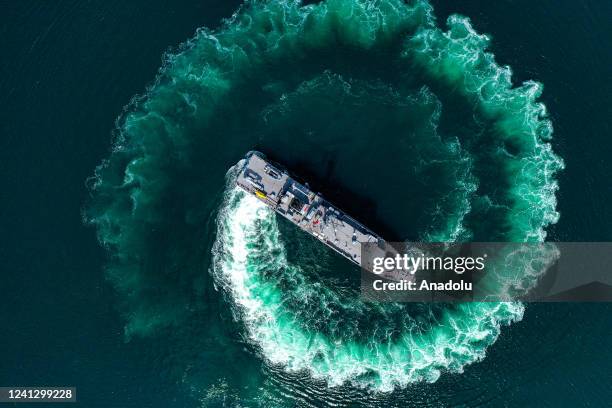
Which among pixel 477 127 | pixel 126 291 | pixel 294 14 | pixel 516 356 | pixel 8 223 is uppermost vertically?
pixel 294 14

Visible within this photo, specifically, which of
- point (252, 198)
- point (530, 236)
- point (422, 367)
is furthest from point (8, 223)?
point (530, 236)

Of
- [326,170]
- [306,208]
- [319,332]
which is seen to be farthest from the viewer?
[326,170]

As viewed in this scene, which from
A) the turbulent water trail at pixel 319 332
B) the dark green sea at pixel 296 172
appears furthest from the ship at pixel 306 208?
the turbulent water trail at pixel 319 332

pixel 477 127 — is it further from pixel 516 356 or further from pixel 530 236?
pixel 516 356

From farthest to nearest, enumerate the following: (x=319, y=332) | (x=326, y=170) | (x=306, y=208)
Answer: (x=326, y=170), (x=319, y=332), (x=306, y=208)

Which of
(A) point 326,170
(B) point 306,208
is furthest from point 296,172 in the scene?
(B) point 306,208

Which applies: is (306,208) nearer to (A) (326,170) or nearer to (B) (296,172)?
(B) (296,172)

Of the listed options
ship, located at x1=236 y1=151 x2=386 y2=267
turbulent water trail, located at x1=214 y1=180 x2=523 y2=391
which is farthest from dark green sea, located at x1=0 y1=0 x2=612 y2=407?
ship, located at x1=236 y1=151 x2=386 y2=267
